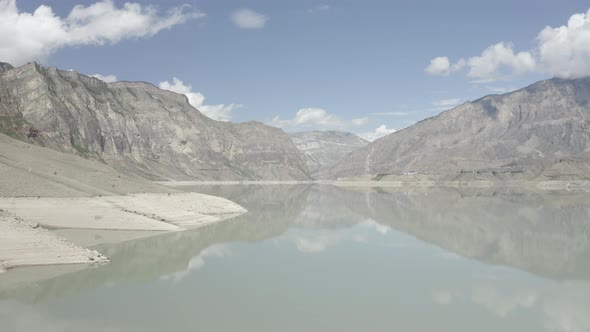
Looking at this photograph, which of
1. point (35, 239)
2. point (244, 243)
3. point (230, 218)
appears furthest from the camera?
point (230, 218)

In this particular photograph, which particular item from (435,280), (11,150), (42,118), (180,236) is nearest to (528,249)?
(435,280)

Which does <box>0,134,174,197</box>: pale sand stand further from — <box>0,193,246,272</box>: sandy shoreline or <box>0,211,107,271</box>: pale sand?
<box>0,211,107,271</box>: pale sand

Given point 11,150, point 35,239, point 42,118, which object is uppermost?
point 42,118

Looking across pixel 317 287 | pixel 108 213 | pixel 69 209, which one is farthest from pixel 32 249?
pixel 108 213

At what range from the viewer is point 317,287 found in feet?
92.3

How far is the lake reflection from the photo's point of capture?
21.4 metres

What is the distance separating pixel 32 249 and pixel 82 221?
1615cm

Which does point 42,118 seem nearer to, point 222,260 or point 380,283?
point 222,260

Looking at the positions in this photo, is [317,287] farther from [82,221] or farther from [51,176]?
[51,176]

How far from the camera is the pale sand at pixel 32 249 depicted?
96.6ft

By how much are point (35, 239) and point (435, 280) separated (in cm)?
2401

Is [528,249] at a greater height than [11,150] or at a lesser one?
lesser

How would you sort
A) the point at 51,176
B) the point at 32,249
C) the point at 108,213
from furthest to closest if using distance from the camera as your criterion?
1. the point at 51,176
2. the point at 108,213
3. the point at 32,249

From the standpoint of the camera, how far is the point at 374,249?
44250mm
